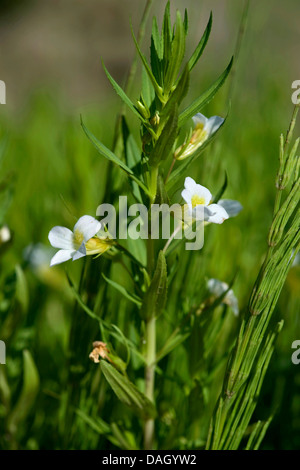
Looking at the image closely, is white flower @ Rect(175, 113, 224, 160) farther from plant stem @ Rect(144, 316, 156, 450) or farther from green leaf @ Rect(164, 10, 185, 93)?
plant stem @ Rect(144, 316, 156, 450)

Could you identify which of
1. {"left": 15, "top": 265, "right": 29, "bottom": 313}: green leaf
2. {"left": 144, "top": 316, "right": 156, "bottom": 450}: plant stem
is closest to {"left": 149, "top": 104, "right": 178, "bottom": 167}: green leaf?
{"left": 144, "top": 316, "right": 156, "bottom": 450}: plant stem

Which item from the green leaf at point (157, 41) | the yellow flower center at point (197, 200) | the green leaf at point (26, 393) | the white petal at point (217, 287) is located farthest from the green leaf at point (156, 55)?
the green leaf at point (26, 393)

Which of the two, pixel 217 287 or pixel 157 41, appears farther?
pixel 217 287

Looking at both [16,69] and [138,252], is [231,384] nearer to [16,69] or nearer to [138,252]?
[138,252]

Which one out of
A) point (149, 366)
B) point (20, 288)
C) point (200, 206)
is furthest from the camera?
point (20, 288)

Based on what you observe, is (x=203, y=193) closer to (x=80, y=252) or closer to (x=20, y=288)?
(x=80, y=252)

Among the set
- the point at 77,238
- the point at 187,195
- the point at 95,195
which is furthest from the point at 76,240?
the point at 95,195

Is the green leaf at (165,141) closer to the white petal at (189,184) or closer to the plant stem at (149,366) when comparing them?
the white petal at (189,184)
